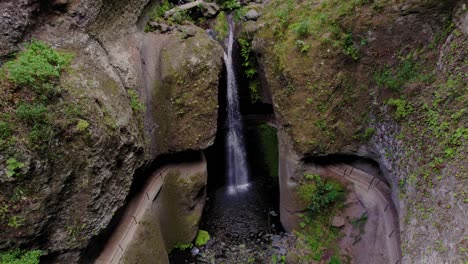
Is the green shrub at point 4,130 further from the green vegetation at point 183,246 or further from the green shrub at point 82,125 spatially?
the green vegetation at point 183,246

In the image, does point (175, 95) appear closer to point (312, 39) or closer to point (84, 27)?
point (84, 27)

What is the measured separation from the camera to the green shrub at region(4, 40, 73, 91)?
5.25m

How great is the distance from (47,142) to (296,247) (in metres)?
8.03

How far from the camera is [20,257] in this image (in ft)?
17.3

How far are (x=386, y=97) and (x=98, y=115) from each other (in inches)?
296

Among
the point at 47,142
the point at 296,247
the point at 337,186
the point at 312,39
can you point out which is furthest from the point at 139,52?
the point at 296,247

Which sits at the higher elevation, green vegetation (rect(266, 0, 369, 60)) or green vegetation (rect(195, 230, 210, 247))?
green vegetation (rect(266, 0, 369, 60))

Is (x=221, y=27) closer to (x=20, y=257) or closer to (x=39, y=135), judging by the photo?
(x=39, y=135)

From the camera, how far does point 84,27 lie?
7367 millimetres

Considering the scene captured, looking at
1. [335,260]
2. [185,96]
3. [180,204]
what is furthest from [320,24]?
[180,204]

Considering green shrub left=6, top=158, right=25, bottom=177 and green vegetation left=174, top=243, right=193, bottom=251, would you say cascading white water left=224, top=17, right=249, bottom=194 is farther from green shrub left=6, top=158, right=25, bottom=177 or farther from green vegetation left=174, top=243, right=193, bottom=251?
green shrub left=6, top=158, right=25, bottom=177

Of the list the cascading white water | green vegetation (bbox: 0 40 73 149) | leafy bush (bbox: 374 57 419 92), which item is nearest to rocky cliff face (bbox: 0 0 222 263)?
green vegetation (bbox: 0 40 73 149)

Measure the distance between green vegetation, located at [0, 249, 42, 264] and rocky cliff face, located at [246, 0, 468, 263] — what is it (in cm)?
716

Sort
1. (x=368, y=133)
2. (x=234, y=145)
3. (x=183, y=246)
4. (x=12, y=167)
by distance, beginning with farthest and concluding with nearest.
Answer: (x=234, y=145), (x=183, y=246), (x=368, y=133), (x=12, y=167)
